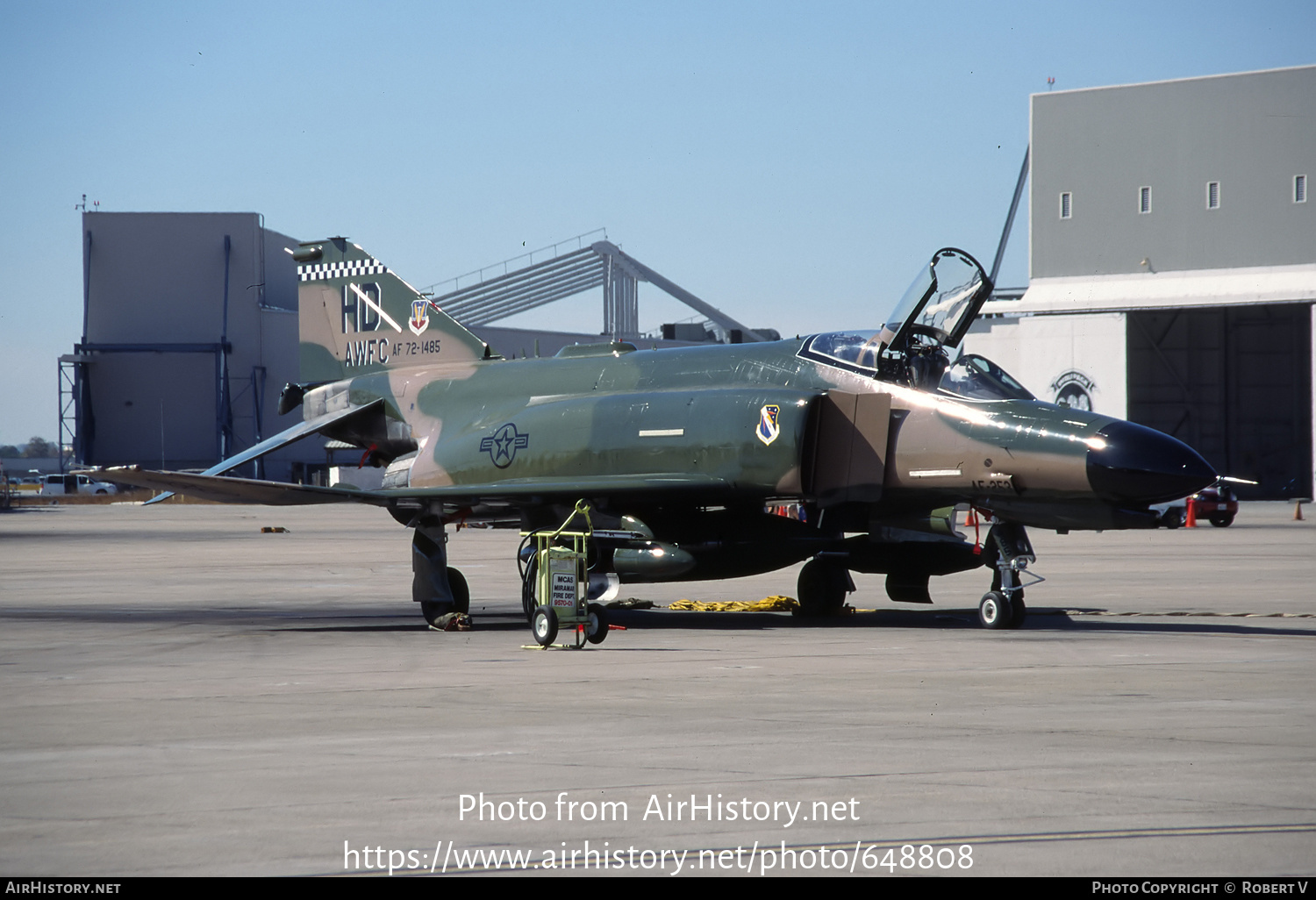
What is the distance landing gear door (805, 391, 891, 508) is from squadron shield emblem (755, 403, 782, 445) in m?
0.40

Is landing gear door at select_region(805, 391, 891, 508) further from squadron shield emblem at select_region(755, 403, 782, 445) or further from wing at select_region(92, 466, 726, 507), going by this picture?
wing at select_region(92, 466, 726, 507)

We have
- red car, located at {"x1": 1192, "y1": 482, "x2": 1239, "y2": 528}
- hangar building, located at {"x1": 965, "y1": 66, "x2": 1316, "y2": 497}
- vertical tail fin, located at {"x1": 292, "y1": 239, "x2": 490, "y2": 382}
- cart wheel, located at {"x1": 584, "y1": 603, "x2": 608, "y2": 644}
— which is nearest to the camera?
cart wheel, located at {"x1": 584, "y1": 603, "x2": 608, "y2": 644}

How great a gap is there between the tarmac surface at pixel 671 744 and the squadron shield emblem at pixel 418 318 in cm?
440

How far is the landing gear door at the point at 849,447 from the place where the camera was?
43.3 ft

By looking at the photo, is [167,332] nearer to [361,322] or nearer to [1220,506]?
[1220,506]

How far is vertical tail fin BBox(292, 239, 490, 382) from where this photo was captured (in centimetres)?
1789

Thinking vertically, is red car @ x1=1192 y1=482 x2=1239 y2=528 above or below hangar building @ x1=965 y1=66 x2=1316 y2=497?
below

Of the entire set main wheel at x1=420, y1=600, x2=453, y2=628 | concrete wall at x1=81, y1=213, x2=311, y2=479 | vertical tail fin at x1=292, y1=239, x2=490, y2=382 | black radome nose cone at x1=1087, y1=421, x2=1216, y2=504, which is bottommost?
main wheel at x1=420, y1=600, x2=453, y2=628

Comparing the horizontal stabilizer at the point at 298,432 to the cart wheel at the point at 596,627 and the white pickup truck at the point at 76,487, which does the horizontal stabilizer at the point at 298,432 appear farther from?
the white pickup truck at the point at 76,487

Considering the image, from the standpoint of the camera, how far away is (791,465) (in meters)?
13.1

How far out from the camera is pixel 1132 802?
213 inches

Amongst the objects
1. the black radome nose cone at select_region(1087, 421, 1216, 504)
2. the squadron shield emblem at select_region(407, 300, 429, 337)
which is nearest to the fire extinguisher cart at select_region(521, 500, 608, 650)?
the black radome nose cone at select_region(1087, 421, 1216, 504)

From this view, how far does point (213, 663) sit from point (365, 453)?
7786 millimetres
